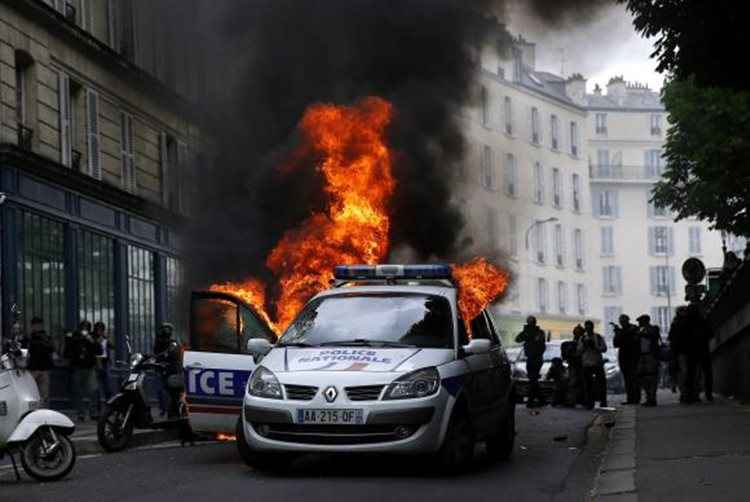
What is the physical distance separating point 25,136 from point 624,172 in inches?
3174

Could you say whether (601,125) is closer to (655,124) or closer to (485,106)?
(655,124)

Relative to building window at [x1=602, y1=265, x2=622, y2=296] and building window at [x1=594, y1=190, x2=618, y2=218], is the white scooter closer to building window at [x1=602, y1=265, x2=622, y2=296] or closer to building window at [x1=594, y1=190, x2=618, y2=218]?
building window at [x1=602, y1=265, x2=622, y2=296]

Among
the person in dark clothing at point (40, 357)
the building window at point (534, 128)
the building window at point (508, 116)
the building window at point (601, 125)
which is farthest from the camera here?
the building window at point (601, 125)

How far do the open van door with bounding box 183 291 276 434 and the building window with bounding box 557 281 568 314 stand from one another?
2302 inches

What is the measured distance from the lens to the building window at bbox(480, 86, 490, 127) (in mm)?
22266

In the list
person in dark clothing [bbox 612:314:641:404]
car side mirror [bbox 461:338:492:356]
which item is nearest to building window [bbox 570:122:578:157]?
person in dark clothing [bbox 612:314:641:404]

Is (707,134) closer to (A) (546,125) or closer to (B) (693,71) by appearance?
(B) (693,71)

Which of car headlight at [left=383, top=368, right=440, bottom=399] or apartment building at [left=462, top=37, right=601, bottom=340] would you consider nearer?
car headlight at [left=383, top=368, right=440, bottom=399]

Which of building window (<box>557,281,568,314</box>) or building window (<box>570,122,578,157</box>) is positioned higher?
building window (<box>570,122,578,157</box>)

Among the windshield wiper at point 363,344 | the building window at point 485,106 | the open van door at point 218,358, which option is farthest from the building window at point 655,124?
the windshield wiper at point 363,344

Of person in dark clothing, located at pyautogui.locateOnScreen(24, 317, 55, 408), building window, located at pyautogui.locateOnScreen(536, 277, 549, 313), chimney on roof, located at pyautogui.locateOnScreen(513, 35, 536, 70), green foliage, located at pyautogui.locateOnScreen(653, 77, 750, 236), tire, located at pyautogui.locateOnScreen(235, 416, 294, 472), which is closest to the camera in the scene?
tire, located at pyautogui.locateOnScreen(235, 416, 294, 472)

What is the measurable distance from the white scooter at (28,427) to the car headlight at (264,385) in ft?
5.68

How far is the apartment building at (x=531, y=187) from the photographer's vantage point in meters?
22.8

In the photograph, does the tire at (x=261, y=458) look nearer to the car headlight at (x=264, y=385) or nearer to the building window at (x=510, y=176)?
the car headlight at (x=264, y=385)
